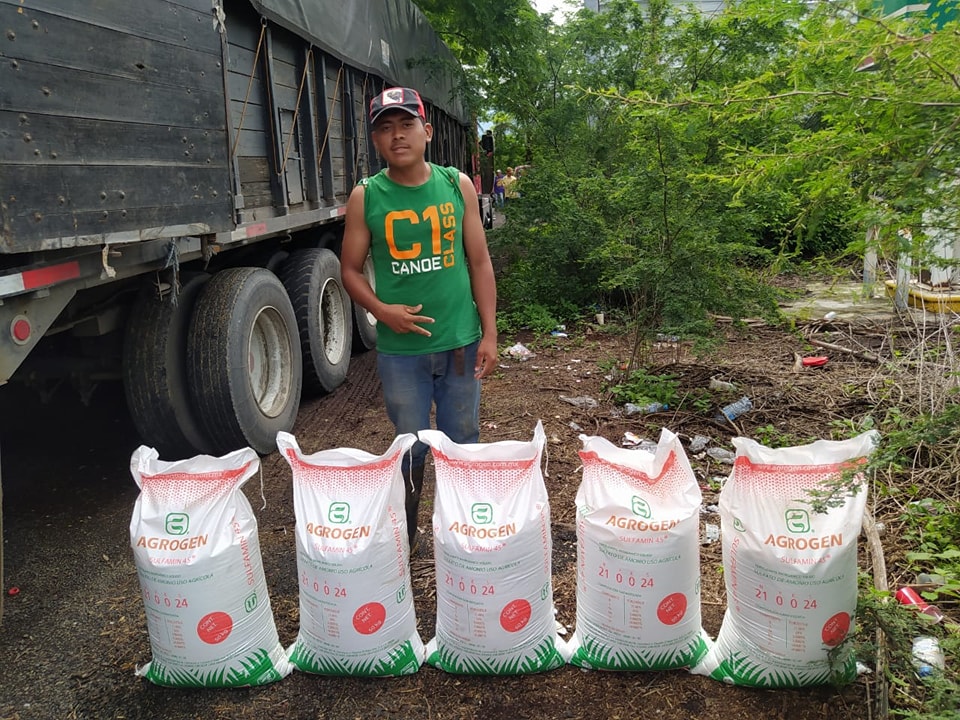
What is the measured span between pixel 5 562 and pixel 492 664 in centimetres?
228

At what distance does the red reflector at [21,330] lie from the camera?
2.38 meters

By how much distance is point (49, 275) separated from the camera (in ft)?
7.95

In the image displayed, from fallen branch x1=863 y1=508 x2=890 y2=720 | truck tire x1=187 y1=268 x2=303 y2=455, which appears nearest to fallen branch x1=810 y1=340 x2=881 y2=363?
fallen branch x1=863 y1=508 x2=890 y2=720

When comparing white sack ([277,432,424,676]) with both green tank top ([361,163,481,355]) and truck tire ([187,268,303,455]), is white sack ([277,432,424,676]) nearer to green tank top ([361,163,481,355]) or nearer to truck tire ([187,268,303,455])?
green tank top ([361,163,481,355])

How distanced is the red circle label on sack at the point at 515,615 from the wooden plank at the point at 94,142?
1.91m

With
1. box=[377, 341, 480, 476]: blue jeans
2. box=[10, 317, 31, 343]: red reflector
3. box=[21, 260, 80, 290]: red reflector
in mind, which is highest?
box=[21, 260, 80, 290]: red reflector

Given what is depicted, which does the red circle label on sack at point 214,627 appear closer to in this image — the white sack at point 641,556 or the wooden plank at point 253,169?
the white sack at point 641,556

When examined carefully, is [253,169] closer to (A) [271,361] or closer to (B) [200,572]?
(A) [271,361]

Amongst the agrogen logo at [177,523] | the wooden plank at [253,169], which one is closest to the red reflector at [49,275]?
→ the agrogen logo at [177,523]

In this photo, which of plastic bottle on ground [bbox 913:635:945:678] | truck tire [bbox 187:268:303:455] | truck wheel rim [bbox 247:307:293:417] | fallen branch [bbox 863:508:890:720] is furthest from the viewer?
truck wheel rim [bbox 247:307:293:417]

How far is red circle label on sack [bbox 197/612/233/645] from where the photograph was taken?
2.17 metres

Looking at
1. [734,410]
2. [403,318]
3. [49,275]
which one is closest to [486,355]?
[403,318]

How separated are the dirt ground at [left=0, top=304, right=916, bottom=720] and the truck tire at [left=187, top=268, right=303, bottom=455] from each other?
0.94 feet

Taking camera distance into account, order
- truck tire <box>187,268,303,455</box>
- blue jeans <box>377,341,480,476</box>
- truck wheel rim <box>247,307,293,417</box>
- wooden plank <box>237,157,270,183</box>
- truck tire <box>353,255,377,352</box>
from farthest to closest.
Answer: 1. truck tire <box>353,255,377,352</box>
2. truck wheel rim <box>247,307,293,417</box>
3. wooden plank <box>237,157,270,183</box>
4. truck tire <box>187,268,303,455</box>
5. blue jeans <box>377,341,480,476</box>
